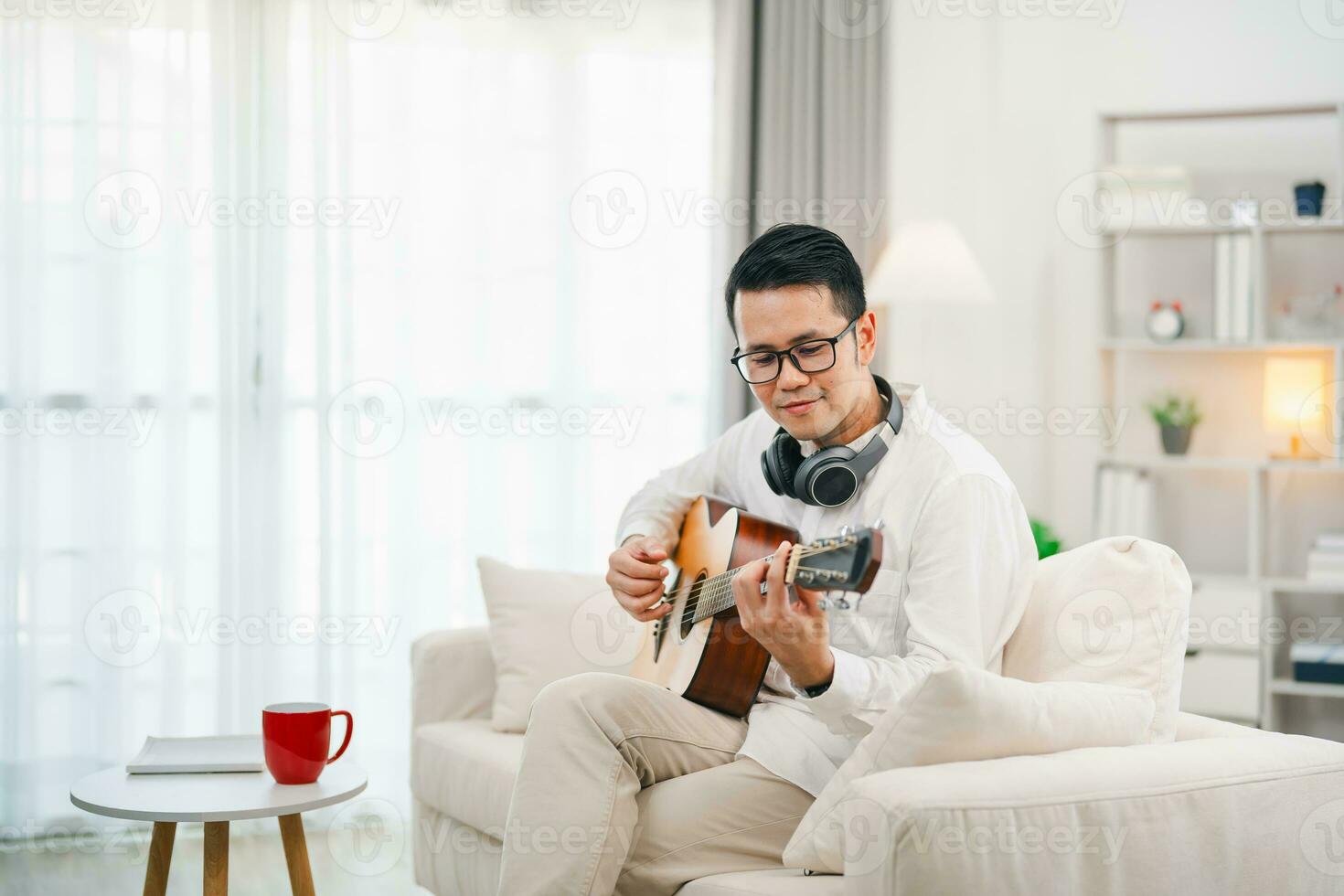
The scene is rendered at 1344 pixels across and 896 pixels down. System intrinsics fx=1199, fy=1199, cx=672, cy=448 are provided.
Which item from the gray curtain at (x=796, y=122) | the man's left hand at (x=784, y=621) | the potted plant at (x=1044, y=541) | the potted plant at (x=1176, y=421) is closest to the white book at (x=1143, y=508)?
the potted plant at (x=1176, y=421)

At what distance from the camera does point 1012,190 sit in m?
3.71

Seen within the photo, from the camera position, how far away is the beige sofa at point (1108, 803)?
1.23 metres

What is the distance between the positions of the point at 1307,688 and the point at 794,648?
7.83ft

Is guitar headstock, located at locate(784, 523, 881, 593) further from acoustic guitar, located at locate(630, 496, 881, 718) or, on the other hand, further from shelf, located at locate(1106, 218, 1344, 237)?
shelf, located at locate(1106, 218, 1344, 237)

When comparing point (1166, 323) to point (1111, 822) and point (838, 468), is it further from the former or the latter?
point (1111, 822)

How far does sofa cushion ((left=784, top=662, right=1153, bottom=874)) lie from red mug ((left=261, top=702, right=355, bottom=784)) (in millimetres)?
818

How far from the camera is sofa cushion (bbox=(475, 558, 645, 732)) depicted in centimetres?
233

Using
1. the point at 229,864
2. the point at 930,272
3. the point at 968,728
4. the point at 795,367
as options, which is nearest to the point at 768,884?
the point at 968,728

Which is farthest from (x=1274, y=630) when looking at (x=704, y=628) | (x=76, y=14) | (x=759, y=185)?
(x=76, y=14)

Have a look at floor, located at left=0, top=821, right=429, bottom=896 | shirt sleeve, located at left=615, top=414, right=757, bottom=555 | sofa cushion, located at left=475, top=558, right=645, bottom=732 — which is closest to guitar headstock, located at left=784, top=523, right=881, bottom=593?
shirt sleeve, located at left=615, top=414, right=757, bottom=555

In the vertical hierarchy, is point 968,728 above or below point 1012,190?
below

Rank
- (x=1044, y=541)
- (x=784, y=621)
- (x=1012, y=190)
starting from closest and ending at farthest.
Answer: (x=784, y=621) → (x=1044, y=541) → (x=1012, y=190)

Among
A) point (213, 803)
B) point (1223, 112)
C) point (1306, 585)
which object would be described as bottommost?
point (213, 803)

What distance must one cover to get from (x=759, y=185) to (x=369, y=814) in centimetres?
209
